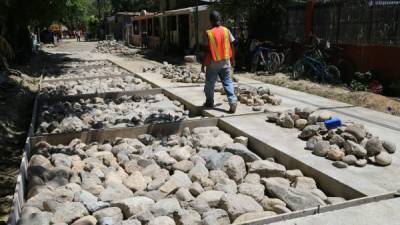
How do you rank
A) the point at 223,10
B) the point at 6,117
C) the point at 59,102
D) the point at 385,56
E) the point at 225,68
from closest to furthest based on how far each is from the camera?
the point at 225,68 → the point at 6,117 → the point at 59,102 → the point at 385,56 → the point at 223,10

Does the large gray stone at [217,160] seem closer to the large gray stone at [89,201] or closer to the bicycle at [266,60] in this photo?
the large gray stone at [89,201]

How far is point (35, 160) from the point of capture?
5820 mm

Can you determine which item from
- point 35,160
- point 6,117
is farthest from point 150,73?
point 35,160

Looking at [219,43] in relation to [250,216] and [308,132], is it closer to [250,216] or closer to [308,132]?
[308,132]

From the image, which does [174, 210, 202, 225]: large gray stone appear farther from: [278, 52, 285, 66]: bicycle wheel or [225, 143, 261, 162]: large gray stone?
[278, 52, 285, 66]: bicycle wheel

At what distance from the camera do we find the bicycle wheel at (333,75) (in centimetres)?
1204

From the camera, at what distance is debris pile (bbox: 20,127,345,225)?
13.6ft

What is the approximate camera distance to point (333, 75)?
12.2 meters

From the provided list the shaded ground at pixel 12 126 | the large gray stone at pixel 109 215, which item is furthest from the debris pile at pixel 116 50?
the large gray stone at pixel 109 215

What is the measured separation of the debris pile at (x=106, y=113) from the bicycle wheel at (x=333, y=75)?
459 centimetres

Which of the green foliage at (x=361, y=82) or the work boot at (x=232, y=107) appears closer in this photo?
the work boot at (x=232, y=107)

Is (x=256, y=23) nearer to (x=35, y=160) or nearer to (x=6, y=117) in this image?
(x=6, y=117)

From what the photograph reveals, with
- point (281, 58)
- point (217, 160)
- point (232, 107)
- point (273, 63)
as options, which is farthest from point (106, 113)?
point (281, 58)

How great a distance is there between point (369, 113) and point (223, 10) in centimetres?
970
